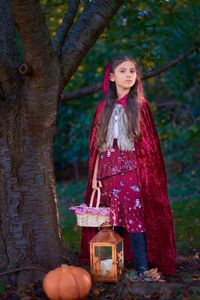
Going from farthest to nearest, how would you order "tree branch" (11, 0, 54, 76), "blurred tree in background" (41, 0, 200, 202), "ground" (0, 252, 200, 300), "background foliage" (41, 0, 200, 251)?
"blurred tree in background" (41, 0, 200, 202)
"background foliage" (41, 0, 200, 251)
"ground" (0, 252, 200, 300)
"tree branch" (11, 0, 54, 76)

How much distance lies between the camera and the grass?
6.21 m

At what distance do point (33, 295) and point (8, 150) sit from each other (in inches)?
42.9

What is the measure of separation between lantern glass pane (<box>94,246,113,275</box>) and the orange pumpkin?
0.41 metres

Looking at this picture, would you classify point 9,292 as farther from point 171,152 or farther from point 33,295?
point 171,152

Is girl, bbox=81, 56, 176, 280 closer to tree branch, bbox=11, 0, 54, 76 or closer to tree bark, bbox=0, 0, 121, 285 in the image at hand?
tree bark, bbox=0, 0, 121, 285

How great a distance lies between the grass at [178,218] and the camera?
6211mm

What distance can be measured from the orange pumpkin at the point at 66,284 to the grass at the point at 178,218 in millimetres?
1699

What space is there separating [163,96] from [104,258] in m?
10.4

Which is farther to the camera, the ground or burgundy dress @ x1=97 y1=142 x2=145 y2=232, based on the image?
burgundy dress @ x1=97 y1=142 x2=145 y2=232

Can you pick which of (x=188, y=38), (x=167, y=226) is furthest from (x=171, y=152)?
(x=167, y=226)

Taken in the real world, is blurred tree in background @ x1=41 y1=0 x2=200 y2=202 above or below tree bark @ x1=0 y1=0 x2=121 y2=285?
above

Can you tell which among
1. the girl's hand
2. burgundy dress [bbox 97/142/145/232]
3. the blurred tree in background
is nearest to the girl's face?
burgundy dress [bbox 97/142/145/232]

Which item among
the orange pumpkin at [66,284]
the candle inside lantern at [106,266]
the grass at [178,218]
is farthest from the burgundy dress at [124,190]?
the grass at [178,218]

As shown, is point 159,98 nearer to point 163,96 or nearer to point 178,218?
point 163,96
